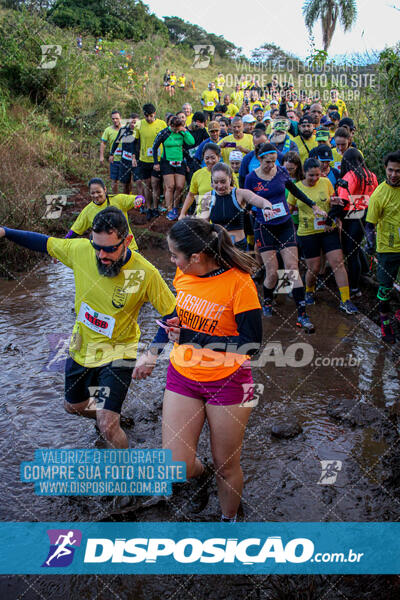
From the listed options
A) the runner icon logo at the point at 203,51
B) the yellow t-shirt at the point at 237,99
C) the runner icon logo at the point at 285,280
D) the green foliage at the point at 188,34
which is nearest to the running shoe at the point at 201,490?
the runner icon logo at the point at 285,280

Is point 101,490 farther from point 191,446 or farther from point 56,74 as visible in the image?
point 56,74

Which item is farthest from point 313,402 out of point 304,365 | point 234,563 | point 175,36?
point 175,36

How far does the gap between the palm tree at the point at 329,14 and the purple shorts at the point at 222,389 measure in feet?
106

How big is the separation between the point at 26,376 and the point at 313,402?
120 inches

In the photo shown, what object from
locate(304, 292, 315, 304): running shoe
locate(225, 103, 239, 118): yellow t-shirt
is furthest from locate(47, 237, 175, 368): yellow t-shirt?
locate(225, 103, 239, 118): yellow t-shirt

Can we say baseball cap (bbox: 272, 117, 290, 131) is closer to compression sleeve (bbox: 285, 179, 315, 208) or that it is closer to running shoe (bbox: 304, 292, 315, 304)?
compression sleeve (bbox: 285, 179, 315, 208)

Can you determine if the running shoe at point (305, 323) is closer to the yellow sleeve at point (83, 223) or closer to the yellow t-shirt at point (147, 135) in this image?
the yellow sleeve at point (83, 223)

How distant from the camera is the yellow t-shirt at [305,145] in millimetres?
8789

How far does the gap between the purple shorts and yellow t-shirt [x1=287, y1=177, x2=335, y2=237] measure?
4051 millimetres

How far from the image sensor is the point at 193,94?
25078 millimetres

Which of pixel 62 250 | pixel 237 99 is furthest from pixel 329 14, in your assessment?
pixel 62 250

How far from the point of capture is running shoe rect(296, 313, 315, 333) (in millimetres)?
6395

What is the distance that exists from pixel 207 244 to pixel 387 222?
3.52 meters

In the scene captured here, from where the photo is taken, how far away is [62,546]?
3203 millimetres
